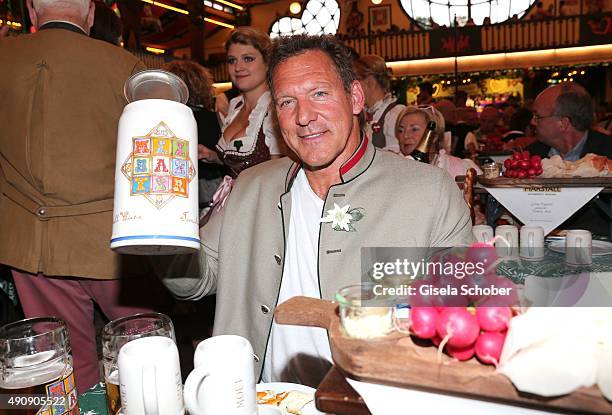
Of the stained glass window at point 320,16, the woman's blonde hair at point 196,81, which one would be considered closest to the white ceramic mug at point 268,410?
the woman's blonde hair at point 196,81

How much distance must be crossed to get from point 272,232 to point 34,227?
92 centimetres

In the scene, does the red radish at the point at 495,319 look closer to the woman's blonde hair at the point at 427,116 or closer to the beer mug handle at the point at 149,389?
the beer mug handle at the point at 149,389

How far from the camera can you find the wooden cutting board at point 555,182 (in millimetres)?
2619

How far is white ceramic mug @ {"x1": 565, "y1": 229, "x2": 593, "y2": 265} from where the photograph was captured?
1947mm

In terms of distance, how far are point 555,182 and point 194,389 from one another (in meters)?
2.43

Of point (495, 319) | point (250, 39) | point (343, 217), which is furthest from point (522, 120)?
point (495, 319)

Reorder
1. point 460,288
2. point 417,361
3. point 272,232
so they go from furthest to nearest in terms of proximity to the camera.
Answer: point 272,232 → point 460,288 → point 417,361

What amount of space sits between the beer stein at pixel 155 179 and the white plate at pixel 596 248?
1693 mm

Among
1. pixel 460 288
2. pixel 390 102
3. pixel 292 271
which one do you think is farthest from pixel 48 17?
pixel 390 102

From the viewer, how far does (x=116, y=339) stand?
980 mm

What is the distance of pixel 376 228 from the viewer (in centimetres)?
159

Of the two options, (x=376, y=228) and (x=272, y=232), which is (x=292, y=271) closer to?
(x=272, y=232)

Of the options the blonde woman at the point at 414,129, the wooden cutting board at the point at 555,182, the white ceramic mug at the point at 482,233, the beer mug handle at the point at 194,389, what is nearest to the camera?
the beer mug handle at the point at 194,389

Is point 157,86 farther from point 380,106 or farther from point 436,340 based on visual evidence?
point 380,106
